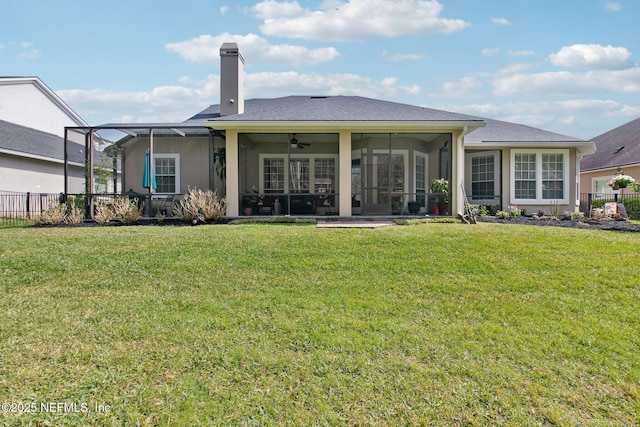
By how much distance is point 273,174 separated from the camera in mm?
15594

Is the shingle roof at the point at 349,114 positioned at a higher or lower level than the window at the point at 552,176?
higher

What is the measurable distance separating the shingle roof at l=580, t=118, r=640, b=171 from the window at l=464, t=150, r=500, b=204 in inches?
369

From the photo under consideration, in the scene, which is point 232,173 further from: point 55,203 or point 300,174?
point 55,203

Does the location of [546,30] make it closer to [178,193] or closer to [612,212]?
[612,212]

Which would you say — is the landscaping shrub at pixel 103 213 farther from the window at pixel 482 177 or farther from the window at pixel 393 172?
the window at pixel 482 177

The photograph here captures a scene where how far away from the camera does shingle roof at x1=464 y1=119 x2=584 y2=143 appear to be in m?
14.2

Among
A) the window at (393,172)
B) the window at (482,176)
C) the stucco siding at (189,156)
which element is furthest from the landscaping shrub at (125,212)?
the window at (482,176)

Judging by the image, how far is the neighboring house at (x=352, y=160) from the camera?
11.8 meters

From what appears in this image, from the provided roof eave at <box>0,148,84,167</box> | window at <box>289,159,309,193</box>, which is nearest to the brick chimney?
window at <box>289,159,309,193</box>

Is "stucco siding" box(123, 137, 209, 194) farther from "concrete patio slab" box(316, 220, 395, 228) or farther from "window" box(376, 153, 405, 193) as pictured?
"window" box(376, 153, 405, 193)

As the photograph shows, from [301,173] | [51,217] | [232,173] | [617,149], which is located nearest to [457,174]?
[301,173]

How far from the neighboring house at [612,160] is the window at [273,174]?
17.1 meters

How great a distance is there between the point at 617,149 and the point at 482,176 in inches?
495

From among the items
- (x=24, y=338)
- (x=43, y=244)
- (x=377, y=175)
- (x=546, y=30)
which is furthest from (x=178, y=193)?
(x=546, y=30)
